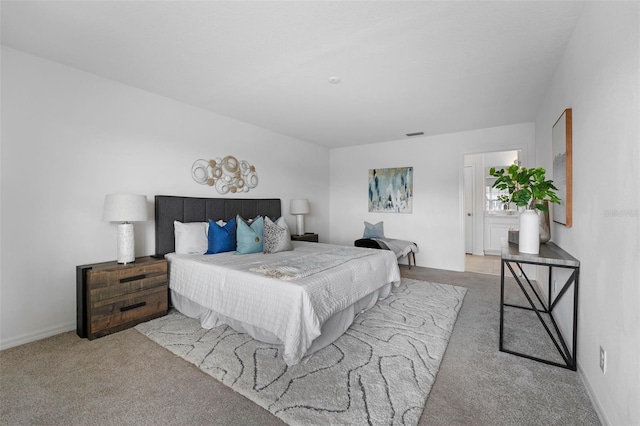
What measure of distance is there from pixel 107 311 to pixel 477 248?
6.92m

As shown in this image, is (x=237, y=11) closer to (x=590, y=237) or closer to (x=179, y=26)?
(x=179, y=26)

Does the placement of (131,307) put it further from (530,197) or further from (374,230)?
(374,230)

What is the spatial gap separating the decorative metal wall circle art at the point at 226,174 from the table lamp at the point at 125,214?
1.07 metres

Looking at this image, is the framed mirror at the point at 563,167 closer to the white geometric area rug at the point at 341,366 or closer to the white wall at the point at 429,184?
the white geometric area rug at the point at 341,366

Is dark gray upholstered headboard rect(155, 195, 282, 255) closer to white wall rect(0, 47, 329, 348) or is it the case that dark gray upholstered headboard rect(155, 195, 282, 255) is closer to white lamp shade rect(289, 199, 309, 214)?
white wall rect(0, 47, 329, 348)

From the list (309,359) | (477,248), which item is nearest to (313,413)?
(309,359)

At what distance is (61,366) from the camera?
207 centimetres

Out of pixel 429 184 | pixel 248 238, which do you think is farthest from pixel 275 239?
pixel 429 184

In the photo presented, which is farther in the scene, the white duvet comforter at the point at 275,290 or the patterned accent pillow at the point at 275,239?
the patterned accent pillow at the point at 275,239

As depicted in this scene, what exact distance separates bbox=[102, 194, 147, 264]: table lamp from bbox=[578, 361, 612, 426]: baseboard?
357 cm

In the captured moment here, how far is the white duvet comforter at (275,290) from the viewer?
203 centimetres

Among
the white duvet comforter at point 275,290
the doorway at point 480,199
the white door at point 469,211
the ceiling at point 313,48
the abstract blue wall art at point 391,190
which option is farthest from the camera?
the white door at point 469,211

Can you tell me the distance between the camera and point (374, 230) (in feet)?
18.5

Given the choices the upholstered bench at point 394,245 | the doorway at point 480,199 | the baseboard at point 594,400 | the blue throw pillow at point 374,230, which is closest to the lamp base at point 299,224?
→ the upholstered bench at point 394,245
